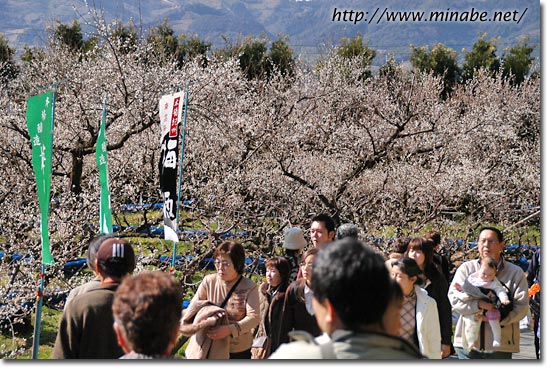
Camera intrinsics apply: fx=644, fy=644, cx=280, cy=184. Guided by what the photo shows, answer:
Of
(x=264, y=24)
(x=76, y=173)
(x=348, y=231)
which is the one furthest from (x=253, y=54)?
(x=264, y=24)

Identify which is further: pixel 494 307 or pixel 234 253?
pixel 494 307

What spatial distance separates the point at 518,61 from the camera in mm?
19484

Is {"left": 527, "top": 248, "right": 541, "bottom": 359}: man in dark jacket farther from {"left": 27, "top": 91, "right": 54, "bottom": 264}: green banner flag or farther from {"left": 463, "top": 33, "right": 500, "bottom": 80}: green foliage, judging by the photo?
{"left": 463, "top": 33, "right": 500, "bottom": 80}: green foliage

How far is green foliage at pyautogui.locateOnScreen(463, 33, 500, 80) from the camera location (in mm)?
19891

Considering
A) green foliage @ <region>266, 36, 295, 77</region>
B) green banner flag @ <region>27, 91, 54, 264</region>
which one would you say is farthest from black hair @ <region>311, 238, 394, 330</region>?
green foliage @ <region>266, 36, 295, 77</region>

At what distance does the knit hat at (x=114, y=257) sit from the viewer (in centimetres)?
305

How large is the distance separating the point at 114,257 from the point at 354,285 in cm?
152

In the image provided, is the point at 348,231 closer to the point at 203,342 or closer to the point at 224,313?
the point at 224,313

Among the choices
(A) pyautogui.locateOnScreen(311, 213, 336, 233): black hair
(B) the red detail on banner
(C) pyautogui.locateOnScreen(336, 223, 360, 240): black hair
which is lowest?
(C) pyautogui.locateOnScreen(336, 223, 360, 240): black hair

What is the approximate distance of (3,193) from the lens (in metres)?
8.14

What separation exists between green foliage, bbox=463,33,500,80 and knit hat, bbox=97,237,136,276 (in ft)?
59.8

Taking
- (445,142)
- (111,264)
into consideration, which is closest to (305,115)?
(445,142)

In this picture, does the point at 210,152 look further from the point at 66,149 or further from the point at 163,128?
the point at 163,128

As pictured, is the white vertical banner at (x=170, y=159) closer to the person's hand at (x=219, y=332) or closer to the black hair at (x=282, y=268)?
the black hair at (x=282, y=268)
